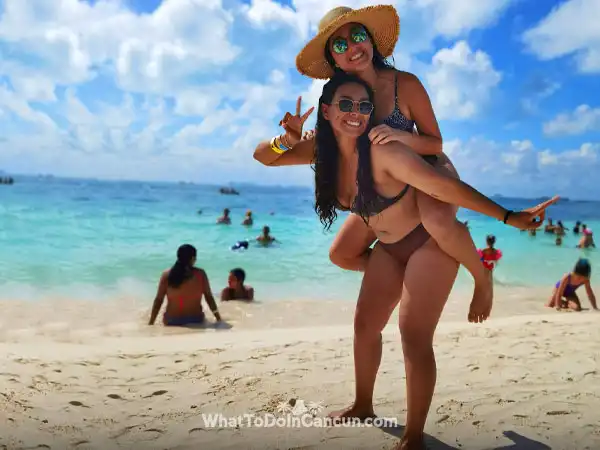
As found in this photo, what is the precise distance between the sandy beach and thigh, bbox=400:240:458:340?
0.84 m

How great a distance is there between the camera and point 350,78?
2.90 metres

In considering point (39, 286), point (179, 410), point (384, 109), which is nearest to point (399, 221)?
point (384, 109)

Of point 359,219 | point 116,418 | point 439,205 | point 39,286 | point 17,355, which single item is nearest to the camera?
point 439,205

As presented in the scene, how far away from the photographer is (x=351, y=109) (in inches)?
111

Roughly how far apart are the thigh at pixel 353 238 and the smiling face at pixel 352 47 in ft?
2.84

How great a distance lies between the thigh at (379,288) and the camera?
3.23 metres

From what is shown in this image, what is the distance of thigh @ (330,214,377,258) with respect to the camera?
11.0ft

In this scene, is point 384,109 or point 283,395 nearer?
point 384,109

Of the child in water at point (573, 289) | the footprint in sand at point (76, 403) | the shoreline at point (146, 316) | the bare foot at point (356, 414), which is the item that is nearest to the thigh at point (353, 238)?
the bare foot at point (356, 414)

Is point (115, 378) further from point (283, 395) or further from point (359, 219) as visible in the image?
point (359, 219)

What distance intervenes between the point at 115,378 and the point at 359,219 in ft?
8.88

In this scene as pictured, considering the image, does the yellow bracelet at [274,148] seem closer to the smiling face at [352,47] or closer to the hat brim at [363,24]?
the hat brim at [363,24]

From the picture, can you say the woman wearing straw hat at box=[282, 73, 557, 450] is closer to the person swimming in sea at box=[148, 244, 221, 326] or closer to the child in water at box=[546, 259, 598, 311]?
the person swimming in sea at box=[148, 244, 221, 326]

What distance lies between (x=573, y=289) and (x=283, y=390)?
773 cm
